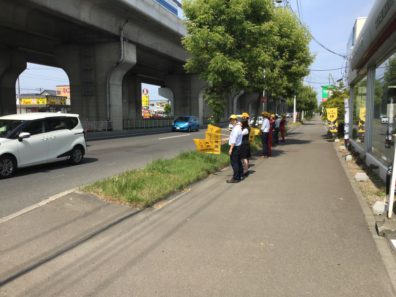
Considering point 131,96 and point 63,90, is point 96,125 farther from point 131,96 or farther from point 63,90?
point 63,90

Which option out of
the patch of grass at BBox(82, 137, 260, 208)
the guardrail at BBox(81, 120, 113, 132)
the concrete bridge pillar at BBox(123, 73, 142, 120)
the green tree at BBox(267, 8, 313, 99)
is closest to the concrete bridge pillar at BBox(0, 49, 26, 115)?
the guardrail at BBox(81, 120, 113, 132)

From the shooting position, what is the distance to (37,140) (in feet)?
37.1

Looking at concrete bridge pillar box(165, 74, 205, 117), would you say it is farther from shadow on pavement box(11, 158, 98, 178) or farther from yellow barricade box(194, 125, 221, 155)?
shadow on pavement box(11, 158, 98, 178)

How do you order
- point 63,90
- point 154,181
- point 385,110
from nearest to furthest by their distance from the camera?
1. point 154,181
2. point 385,110
3. point 63,90

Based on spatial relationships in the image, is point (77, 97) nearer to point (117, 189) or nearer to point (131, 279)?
point (117, 189)

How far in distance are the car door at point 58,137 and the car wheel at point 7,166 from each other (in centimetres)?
132

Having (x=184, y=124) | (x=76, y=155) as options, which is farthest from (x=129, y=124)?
(x=76, y=155)

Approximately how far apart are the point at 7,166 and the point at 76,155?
111 inches

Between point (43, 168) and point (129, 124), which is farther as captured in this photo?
point (129, 124)

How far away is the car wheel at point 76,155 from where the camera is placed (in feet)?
42.2

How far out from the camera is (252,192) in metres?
8.97

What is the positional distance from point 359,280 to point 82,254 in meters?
3.21

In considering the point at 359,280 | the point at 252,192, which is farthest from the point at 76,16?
the point at 359,280

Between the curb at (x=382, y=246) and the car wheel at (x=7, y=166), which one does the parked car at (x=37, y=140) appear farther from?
the curb at (x=382, y=246)
